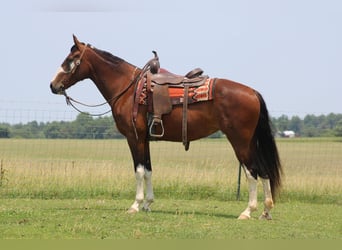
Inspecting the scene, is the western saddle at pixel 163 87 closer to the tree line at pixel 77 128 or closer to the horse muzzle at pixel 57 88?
the horse muzzle at pixel 57 88

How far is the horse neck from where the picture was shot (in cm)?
987

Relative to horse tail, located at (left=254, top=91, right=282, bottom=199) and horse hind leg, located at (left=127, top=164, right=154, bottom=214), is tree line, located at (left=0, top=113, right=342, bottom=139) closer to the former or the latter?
horse hind leg, located at (left=127, top=164, right=154, bottom=214)

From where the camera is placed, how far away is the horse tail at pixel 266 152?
9219 millimetres

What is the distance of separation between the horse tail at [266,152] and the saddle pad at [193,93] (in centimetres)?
76

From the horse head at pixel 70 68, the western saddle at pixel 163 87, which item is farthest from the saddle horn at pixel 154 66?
the horse head at pixel 70 68

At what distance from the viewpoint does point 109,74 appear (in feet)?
32.6

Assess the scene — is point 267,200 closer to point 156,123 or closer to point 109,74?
point 156,123

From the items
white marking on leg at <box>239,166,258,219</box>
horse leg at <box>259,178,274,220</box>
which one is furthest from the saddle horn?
horse leg at <box>259,178,274,220</box>

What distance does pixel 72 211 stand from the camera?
9.24 m

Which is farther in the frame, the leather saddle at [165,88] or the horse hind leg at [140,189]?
the horse hind leg at [140,189]

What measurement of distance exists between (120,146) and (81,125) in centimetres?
846

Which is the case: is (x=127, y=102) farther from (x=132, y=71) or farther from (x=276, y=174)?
(x=276, y=174)

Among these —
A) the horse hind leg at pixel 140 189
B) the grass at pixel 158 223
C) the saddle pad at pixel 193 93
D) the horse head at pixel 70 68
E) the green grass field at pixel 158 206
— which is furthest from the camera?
the horse head at pixel 70 68

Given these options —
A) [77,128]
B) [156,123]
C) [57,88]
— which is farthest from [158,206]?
[77,128]
